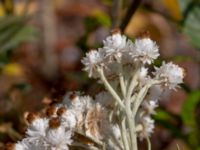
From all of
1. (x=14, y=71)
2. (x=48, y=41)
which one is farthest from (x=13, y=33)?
(x=48, y=41)

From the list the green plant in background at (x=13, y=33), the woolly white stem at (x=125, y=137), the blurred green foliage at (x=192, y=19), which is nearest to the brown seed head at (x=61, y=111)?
the woolly white stem at (x=125, y=137)

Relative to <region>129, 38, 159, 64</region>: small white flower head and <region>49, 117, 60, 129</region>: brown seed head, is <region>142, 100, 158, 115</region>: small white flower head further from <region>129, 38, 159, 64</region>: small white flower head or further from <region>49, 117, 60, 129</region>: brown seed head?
<region>49, 117, 60, 129</region>: brown seed head

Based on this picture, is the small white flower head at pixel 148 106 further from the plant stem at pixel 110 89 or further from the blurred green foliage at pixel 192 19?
the blurred green foliage at pixel 192 19

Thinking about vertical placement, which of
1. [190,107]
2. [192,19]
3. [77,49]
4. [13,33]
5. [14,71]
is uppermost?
[77,49]

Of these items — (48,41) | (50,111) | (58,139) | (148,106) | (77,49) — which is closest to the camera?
(58,139)

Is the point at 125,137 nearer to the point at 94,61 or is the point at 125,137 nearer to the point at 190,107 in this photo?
the point at 94,61

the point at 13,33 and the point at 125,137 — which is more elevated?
the point at 13,33

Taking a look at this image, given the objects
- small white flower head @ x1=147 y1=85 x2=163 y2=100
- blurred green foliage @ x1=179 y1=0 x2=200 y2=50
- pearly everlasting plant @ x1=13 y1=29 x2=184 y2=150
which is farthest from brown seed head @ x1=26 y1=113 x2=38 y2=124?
blurred green foliage @ x1=179 y1=0 x2=200 y2=50

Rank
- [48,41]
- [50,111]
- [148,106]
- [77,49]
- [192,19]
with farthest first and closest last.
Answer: [77,49] → [48,41] → [192,19] → [148,106] → [50,111]
